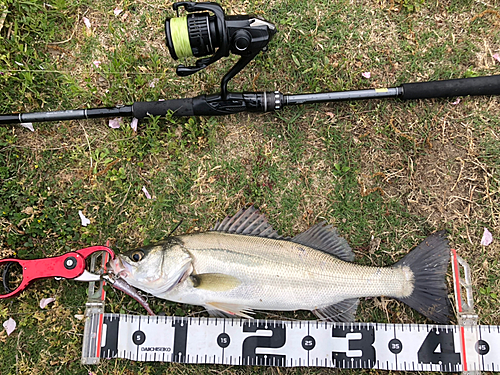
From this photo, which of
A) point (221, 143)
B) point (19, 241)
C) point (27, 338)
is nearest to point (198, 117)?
point (221, 143)

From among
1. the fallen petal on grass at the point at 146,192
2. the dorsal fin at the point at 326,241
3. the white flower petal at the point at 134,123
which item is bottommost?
the dorsal fin at the point at 326,241

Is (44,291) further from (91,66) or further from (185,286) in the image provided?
(91,66)

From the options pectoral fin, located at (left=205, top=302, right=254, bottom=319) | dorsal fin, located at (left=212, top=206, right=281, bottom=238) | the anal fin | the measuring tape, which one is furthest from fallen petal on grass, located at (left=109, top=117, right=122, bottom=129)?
the anal fin

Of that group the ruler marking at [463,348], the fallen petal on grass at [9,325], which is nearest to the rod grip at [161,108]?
the fallen petal on grass at [9,325]

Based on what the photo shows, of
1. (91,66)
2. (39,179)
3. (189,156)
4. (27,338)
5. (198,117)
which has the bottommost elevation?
(27,338)

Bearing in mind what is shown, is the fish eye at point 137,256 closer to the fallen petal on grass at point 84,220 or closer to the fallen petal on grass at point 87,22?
the fallen petal on grass at point 84,220

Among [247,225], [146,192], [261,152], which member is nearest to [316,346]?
[247,225]
